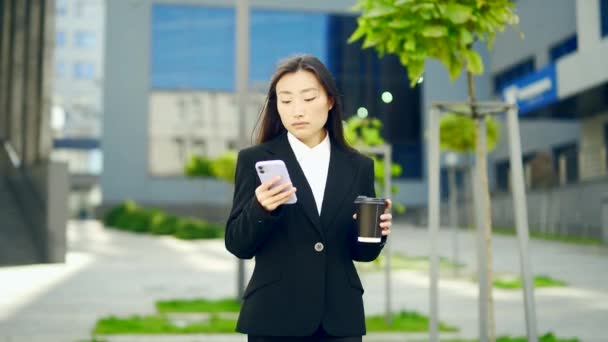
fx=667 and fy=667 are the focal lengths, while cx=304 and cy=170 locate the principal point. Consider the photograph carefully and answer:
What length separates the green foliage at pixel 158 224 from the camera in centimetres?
2448

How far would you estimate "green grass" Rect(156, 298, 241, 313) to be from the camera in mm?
8000

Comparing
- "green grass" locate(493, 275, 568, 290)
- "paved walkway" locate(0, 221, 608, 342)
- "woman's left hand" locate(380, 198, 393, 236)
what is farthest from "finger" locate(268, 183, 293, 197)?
"green grass" locate(493, 275, 568, 290)

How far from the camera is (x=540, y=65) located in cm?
2841

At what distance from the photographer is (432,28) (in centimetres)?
413

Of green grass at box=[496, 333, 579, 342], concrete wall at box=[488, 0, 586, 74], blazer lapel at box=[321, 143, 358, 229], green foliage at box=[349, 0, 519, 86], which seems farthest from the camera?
concrete wall at box=[488, 0, 586, 74]

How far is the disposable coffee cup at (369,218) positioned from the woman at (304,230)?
0.06 m

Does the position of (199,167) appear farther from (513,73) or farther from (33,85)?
(33,85)

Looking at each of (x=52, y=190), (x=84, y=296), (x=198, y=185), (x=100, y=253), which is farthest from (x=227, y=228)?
(x=198, y=185)

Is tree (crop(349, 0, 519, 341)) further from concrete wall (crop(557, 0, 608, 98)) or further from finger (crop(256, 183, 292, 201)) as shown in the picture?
concrete wall (crop(557, 0, 608, 98))

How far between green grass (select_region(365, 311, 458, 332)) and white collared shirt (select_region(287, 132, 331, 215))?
15.2ft

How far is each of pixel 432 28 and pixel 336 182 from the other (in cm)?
207

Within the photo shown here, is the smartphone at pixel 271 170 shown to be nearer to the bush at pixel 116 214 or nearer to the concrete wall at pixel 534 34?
the concrete wall at pixel 534 34

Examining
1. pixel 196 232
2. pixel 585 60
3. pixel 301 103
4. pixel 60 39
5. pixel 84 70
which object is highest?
pixel 60 39

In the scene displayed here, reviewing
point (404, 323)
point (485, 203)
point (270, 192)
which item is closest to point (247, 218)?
point (270, 192)
